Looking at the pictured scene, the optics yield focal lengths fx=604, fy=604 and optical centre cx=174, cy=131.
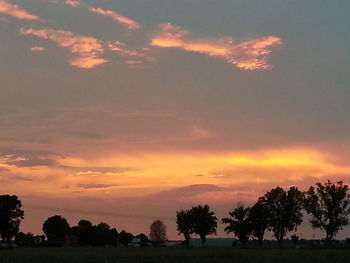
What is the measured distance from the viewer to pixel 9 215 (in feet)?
458

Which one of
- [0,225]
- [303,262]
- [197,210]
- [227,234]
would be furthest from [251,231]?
[303,262]

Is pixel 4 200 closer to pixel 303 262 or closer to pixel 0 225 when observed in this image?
pixel 0 225

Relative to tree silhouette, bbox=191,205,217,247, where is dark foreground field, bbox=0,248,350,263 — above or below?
below

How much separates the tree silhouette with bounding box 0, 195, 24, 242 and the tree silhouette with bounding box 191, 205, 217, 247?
41049 millimetres

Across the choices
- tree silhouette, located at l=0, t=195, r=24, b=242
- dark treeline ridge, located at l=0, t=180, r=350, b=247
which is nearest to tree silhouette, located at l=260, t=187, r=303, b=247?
dark treeline ridge, located at l=0, t=180, r=350, b=247

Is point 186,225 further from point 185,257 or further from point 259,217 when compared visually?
point 185,257

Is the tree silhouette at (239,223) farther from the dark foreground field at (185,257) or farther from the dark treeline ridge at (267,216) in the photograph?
the dark foreground field at (185,257)

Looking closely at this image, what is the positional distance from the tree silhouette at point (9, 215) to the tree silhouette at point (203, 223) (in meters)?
41.0

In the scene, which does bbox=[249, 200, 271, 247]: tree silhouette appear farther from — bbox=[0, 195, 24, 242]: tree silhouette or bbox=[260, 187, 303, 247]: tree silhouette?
bbox=[0, 195, 24, 242]: tree silhouette

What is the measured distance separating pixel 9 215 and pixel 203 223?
4480 cm

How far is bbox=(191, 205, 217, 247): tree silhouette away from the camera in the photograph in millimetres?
138500

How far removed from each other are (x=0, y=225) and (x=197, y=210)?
4528 cm

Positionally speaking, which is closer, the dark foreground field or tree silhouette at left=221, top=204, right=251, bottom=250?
the dark foreground field

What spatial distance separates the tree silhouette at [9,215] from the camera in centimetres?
13850
